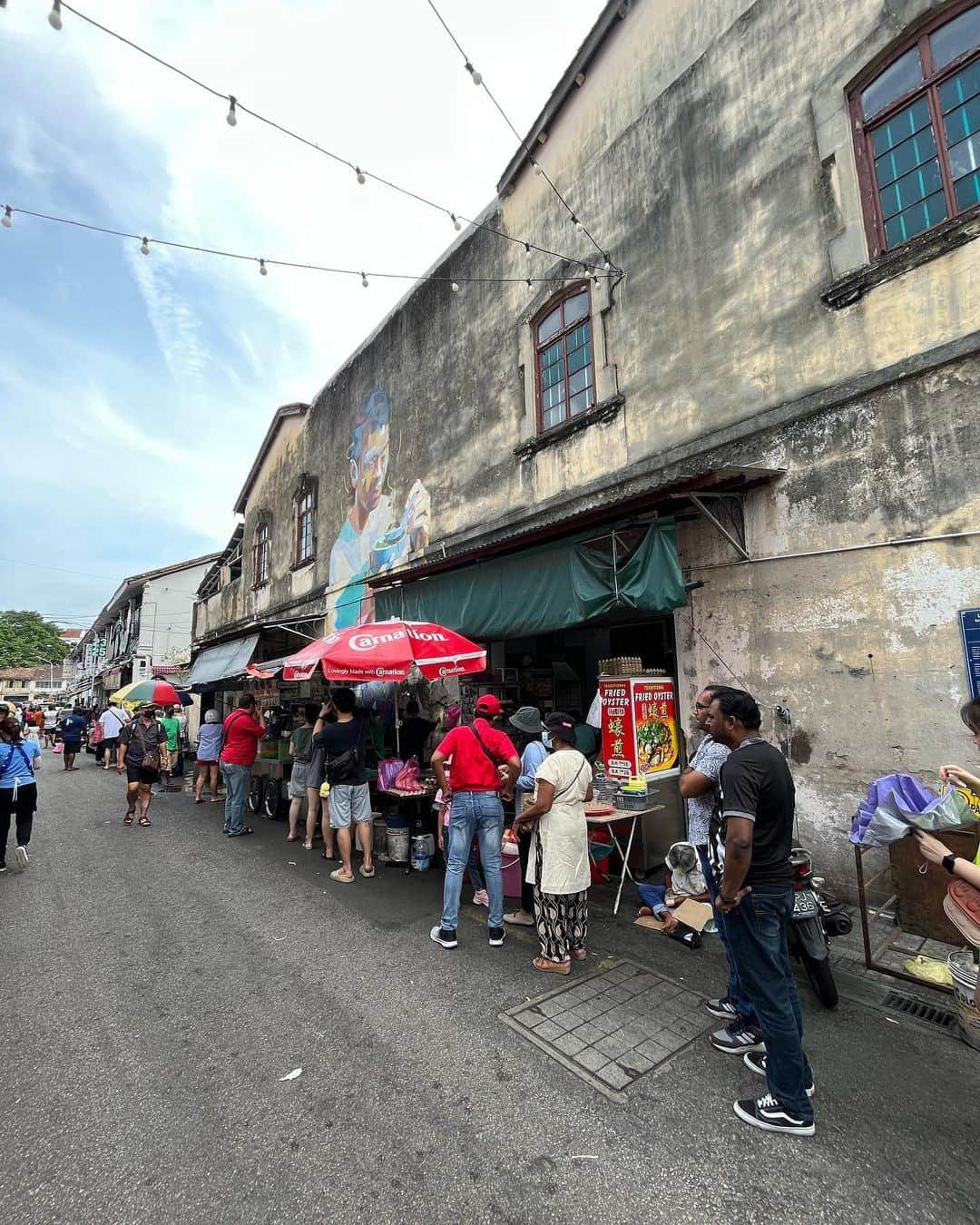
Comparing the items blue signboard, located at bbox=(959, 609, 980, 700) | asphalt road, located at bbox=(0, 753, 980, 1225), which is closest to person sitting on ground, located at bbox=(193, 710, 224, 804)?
asphalt road, located at bbox=(0, 753, 980, 1225)

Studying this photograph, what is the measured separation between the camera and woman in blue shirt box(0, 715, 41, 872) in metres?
7.10

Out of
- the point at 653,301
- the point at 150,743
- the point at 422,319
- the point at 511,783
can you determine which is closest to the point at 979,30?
the point at 653,301

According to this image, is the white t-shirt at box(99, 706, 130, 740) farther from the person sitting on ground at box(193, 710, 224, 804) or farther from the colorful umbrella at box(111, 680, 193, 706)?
the person sitting on ground at box(193, 710, 224, 804)

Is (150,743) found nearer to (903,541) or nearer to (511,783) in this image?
(511,783)

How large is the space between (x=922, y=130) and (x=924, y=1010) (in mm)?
7320

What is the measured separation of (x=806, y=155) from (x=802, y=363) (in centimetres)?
220

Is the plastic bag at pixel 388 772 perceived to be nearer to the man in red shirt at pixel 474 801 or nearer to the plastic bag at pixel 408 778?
the plastic bag at pixel 408 778

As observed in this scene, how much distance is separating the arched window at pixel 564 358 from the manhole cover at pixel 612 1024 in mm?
7162

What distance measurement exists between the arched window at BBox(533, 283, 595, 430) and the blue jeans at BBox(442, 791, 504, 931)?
5.99 metres

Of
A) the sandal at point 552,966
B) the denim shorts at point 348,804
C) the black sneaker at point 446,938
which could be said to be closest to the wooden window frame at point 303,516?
the denim shorts at point 348,804

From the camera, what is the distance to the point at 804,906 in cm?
383

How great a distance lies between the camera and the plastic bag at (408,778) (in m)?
7.34

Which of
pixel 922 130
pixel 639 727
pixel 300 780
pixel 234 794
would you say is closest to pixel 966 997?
pixel 639 727

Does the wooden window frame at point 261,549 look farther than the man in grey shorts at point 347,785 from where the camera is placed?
Yes
